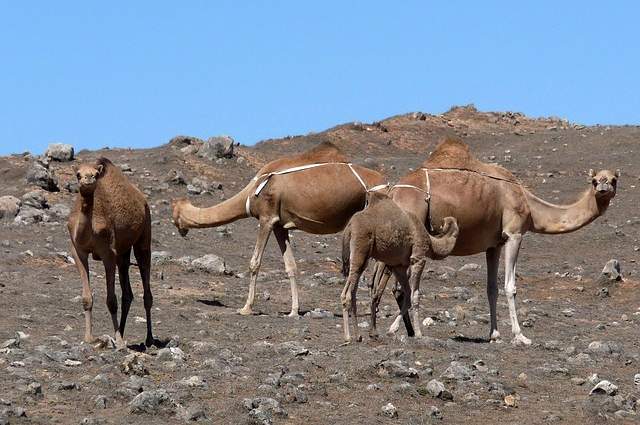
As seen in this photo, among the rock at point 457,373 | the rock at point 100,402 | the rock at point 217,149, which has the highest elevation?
the rock at point 217,149

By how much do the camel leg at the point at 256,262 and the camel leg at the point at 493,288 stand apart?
3.26 metres

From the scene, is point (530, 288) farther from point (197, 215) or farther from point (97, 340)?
point (97, 340)

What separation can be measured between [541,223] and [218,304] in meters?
4.64

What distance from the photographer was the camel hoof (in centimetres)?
1467

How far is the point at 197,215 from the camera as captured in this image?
62.2ft

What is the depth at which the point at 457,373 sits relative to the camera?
37.5 feet

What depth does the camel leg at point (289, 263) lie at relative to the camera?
17234 millimetres

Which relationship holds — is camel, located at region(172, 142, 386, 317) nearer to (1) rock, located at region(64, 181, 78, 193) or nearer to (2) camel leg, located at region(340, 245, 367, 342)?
(2) camel leg, located at region(340, 245, 367, 342)

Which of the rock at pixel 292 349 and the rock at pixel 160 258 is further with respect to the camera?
the rock at pixel 160 258

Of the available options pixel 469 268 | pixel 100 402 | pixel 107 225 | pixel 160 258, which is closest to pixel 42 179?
pixel 160 258

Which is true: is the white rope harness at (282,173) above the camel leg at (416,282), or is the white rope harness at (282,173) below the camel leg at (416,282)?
above

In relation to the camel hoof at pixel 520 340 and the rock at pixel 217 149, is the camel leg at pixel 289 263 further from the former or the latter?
the rock at pixel 217 149

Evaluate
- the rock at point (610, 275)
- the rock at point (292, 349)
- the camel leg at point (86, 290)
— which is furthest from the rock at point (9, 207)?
the rock at point (292, 349)

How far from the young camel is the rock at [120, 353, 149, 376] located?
272 cm
